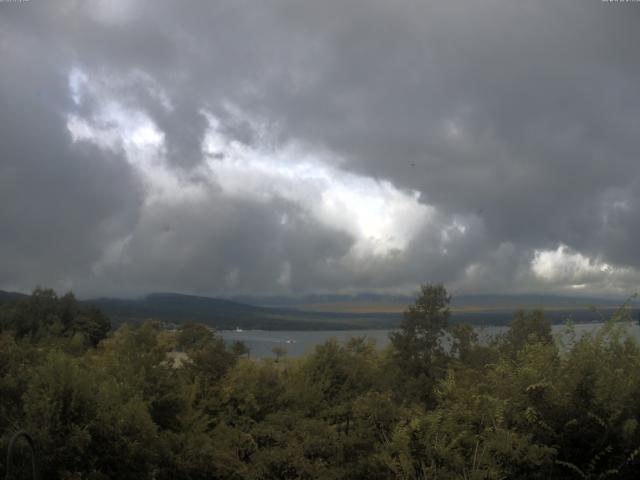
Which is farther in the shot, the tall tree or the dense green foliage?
the tall tree

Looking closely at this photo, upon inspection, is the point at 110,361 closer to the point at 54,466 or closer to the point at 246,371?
the point at 246,371

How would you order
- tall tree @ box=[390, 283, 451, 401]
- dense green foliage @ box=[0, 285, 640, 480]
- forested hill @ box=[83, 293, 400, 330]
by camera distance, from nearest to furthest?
→ dense green foliage @ box=[0, 285, 640, 480], tall tree @ box=[390, 283, 451, 401], forested hill @ box=[83, 293, 400, 330]

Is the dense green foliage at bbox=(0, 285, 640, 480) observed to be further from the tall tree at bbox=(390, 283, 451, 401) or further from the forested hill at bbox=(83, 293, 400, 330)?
the forested hill at bbox=(83, 293, 400, 330)

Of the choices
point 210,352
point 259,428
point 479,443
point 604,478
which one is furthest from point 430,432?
point 210,352

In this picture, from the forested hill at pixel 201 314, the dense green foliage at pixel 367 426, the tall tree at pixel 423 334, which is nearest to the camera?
the dense green foliage at pixel 367 426

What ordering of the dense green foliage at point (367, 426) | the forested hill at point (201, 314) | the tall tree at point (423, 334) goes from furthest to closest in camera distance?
1. the forested hill at point (201, 314)
2. the tall tree at point (423, 334)
3. the dense green foliage at point (367, 426)

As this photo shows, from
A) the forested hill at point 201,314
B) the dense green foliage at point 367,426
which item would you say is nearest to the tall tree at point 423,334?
the dense green foliage at point 367,426

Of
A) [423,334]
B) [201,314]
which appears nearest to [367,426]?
[423,334]

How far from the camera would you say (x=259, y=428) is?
12.9 m

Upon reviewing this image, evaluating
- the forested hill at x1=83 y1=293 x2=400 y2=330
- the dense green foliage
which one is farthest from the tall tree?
the forested hill at x1=83 y1=293 x2=400 y2=330

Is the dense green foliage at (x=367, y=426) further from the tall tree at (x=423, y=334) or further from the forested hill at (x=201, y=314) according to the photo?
the forested hill at (x=201, y=314)

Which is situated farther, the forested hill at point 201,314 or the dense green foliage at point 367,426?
the forested hill at point 201,314

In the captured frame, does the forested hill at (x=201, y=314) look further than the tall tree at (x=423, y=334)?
Yes

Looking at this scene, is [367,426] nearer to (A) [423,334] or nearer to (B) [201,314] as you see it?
(A) [423,334]
